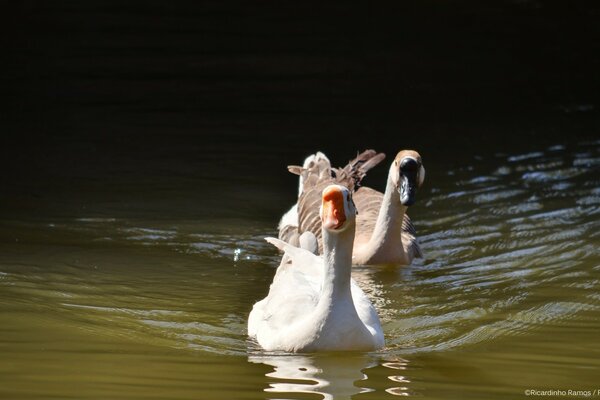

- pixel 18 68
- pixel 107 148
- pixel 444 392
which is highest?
pixel 18 68

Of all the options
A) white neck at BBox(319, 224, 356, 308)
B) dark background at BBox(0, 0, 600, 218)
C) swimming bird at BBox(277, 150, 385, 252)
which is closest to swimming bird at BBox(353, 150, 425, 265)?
swimming bird at BBox(277, 150, 385, 252)

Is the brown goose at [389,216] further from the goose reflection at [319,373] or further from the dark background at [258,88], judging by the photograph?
the goose reflection at [319,373]

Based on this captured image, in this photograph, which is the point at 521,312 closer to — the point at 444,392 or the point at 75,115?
the point at 444,392

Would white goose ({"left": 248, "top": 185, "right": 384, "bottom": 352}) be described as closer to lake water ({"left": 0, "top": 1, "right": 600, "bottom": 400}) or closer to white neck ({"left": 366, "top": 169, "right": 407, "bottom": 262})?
lake water ({"left": 0, "top": 1, "right": 600, "bottom": 400})

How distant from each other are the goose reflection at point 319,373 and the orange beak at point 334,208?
782 millimetres

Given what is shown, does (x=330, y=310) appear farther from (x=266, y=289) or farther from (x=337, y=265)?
(x=266, y=289)

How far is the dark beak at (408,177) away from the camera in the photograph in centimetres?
982

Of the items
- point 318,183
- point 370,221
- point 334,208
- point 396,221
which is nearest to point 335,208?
point 334,208

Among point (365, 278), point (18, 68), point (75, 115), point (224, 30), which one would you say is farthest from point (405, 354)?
point (224, 30)

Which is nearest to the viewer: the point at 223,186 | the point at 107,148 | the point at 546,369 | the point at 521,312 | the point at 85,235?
the point at 546,369

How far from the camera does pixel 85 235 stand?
10305 mm

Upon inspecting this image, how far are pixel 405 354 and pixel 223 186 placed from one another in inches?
208

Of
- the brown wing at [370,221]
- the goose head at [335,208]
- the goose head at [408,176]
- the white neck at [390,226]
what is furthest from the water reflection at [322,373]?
the brown wing at [370,221]

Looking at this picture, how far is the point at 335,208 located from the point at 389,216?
3136 millimetres
